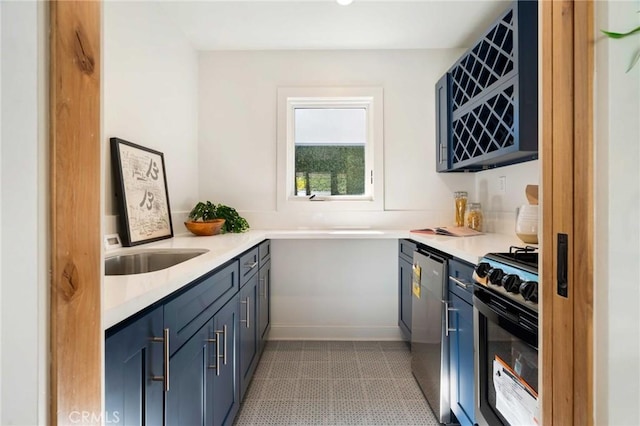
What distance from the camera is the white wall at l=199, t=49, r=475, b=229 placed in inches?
103

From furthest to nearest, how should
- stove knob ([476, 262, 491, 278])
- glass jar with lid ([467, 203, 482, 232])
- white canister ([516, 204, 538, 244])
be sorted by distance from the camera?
glass jar with lid ([467, 203, 482, 232]) → white canister ([516, 204, 538, 244]) → stove knob ([476, 262, 491, 278])

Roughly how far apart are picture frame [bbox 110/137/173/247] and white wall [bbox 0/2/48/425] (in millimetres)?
1355

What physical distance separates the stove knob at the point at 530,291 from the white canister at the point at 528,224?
0.66m

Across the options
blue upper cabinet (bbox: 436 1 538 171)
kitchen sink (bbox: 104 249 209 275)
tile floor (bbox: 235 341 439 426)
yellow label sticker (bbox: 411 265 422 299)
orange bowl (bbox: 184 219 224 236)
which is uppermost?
blue upper cabinet (bbox: 436 1 538 171)

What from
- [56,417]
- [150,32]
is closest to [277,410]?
[56,417]

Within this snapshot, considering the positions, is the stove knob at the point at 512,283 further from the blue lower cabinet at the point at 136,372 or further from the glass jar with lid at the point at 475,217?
the glass jar with lid at the point at 475,217

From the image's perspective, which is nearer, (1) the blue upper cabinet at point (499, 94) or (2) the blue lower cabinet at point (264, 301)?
(1) the blue upper cabinet at point (499, 94)

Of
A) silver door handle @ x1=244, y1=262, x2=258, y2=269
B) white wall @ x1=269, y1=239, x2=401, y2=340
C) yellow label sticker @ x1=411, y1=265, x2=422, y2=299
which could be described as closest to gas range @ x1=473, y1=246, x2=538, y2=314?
yellow label sticker @ x1=411, y1=265, x2=422, y2=299

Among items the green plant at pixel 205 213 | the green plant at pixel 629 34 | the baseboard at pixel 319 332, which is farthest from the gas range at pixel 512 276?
the green plant at pixel 205 213

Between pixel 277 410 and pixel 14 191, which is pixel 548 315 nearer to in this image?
pixel 14 191

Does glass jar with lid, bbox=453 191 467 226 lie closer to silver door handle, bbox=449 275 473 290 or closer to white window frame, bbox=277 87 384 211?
white window frame, bbox=277 87 384 211

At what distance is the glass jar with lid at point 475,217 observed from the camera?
2236mm

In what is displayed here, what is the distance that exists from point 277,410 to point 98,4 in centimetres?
191

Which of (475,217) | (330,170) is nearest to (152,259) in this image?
(330,170)
